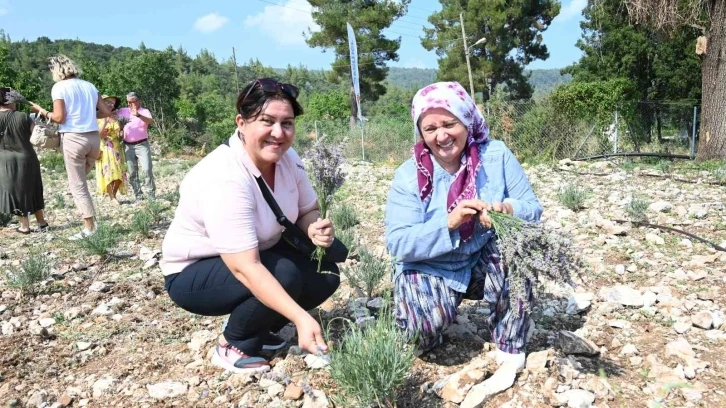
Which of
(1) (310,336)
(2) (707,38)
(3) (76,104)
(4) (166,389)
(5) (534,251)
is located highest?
(2) (707,38)

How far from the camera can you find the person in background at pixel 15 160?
5160 millimetres

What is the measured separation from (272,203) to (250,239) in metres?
0.26

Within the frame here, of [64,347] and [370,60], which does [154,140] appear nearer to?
[370,60]

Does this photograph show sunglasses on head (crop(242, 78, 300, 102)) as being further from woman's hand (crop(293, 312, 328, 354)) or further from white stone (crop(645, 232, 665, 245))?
white stone (crop(645, 232, 665, 245))

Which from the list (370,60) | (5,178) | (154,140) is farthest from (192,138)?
(5,178)

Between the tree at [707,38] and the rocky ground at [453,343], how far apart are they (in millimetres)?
5237

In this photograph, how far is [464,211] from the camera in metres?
1.89

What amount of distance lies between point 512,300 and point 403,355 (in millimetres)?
478

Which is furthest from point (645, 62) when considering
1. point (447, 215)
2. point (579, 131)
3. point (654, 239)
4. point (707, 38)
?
point (447, 215)

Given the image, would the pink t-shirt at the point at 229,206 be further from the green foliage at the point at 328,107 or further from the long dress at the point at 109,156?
the green foliage at the point at 328,107

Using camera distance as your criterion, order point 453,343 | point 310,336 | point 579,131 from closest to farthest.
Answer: point 310,336
point 453,343
point 579,131

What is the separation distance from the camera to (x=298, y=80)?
78.3 metres

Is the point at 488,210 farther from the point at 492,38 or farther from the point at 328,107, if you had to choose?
the point at 328,107

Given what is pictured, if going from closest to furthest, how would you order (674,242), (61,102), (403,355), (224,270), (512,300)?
(403,355)
(512,300)
(224,270)
(674,242)
(61,102)
